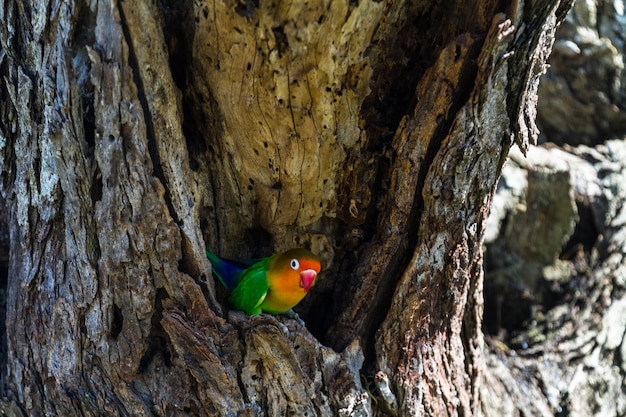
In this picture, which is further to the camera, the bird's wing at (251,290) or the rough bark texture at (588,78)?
the rough bark texture at (588,78)

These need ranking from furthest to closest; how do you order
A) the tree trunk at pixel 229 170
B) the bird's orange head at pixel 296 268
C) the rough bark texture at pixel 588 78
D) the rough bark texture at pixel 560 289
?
the rough bark texture at pixel 588 78
the rough bark texture at pixel 560 289
the bird's orange head at pixel 296 268
the tree trunk at pixel 229 170

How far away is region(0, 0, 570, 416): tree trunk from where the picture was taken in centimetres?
213

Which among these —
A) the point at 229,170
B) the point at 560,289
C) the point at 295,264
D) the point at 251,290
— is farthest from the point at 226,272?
the point at 560,289

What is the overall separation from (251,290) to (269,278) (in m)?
0.09

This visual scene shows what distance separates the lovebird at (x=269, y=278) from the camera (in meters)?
2.50

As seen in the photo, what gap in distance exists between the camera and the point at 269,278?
2.50 meters

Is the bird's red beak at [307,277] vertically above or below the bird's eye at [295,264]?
below

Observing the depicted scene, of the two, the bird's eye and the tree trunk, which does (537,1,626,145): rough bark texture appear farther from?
the bird's eye

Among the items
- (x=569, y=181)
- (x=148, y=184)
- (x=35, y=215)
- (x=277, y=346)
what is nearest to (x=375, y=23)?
(x=148, y=184)

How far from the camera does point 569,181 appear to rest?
3.64 meters

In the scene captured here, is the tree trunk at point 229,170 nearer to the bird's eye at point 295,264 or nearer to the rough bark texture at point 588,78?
the bird's eye at point 295,264

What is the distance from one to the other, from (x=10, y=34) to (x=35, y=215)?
649 millimetres

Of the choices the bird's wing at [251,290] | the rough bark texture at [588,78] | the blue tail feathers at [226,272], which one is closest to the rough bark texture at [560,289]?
the rough bark texture at [588,78]

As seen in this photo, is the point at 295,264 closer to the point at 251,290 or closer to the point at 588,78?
the point at 251,290
